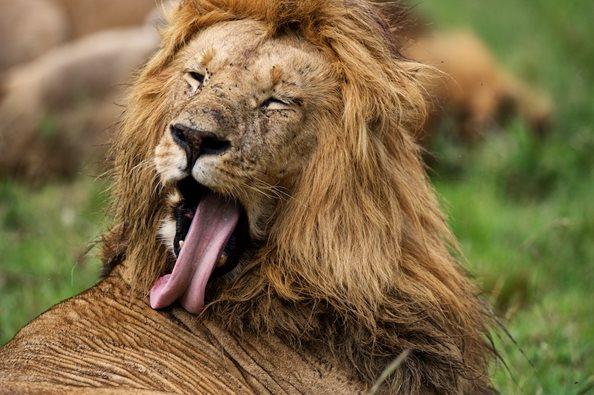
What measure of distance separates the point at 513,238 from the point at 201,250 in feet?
10.9

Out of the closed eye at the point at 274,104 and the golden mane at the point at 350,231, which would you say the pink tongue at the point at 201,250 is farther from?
the closed eye at the point at 274,104

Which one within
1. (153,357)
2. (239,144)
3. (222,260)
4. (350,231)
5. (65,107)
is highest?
(239,144)

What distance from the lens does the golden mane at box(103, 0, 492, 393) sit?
3.59 meters

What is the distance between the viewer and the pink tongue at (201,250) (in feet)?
11.6

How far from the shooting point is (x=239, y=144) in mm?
3449

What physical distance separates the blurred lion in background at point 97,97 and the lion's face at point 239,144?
362cm

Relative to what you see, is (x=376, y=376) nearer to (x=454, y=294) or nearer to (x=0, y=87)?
(x=454, y=294)

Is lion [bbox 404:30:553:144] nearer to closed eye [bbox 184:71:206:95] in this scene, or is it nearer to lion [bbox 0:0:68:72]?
lion [bbox 0:0:68:72]

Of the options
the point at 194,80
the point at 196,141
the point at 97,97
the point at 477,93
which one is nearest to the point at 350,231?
the point at 196,141

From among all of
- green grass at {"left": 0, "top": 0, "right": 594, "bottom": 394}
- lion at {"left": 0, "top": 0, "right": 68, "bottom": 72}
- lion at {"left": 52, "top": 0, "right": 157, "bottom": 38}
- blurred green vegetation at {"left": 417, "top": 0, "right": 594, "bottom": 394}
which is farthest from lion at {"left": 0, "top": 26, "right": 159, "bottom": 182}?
blurred green vegetation at {"left": 417, "top": 0, "right": 594, "bottom": 394}

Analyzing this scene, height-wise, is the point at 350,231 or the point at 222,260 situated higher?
the point at 350,231

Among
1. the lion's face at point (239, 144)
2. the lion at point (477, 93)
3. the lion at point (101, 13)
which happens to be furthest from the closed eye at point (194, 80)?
the lion at point (101, 13)

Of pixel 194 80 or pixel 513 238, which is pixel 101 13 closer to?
pixel 513 238

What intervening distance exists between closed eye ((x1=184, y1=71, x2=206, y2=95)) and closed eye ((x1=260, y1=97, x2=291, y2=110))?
23 centimetres
